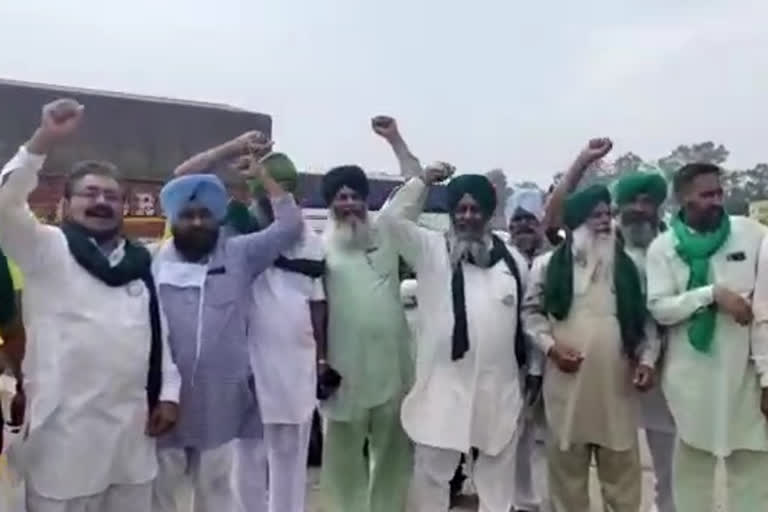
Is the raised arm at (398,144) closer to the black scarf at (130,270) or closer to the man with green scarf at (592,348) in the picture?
the man with green scarf at (592,348)

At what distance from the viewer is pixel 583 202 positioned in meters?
6.00

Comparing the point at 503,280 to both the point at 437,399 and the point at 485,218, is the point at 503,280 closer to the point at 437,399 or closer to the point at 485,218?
the point at 485,218

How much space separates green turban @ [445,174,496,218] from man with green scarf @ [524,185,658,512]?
45 cm

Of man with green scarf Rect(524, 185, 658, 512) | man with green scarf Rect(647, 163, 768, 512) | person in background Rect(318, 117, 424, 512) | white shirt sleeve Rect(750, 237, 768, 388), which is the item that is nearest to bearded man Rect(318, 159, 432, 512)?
person in background Rect(318, 117, 424, 512)

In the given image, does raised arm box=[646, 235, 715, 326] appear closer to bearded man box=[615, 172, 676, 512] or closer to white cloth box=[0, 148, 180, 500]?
bearded man box=[615, 172, 676, 512]

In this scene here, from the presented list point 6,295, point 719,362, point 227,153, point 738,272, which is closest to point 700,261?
point 738,272

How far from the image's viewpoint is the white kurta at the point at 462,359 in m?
5.80

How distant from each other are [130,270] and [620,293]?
2.54 m

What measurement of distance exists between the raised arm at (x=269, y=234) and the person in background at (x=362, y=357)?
622 mm

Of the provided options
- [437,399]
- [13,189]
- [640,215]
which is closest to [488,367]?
[437,399]

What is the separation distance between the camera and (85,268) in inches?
178

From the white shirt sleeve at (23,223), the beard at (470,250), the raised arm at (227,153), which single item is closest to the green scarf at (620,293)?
the beard at (470,250)

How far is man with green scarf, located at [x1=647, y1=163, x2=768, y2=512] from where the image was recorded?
551 centimetres

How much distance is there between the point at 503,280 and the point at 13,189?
8.56 ft
